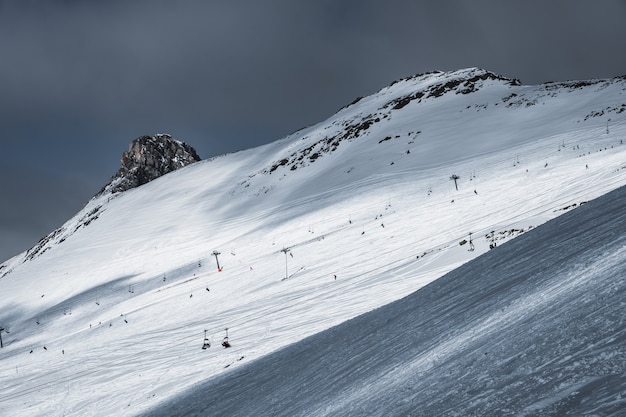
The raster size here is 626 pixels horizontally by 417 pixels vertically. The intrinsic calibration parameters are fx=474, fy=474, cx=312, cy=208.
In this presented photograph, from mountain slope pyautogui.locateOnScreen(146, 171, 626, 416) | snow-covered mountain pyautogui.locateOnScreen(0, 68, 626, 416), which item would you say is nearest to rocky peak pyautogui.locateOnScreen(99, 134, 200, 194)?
snow-covered mountain pyautogui.locateOnScreen(0, 68, 626, 416)

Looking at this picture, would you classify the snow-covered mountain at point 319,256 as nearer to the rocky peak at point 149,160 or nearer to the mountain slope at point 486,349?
the mountain slope at point 486,349

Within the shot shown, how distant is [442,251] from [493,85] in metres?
58.4

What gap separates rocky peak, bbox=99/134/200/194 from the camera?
132125 millimetres

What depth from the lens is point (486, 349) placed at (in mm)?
4309

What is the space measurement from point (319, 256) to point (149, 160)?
125m

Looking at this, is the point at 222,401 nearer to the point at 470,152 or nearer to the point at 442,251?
the point at 442,251

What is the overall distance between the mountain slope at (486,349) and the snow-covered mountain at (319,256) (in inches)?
2.7

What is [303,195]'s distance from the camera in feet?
148

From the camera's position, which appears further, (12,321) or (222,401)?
(12,321)

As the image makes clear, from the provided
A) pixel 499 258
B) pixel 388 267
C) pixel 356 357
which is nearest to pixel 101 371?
pixel 388 267

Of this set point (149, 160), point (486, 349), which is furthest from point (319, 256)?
point (149, 160)

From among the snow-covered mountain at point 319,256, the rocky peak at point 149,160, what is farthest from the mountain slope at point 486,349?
the rocky peak at point 149,160

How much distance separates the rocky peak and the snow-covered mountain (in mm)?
70797

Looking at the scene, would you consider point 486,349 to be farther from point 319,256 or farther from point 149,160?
point 149,160
